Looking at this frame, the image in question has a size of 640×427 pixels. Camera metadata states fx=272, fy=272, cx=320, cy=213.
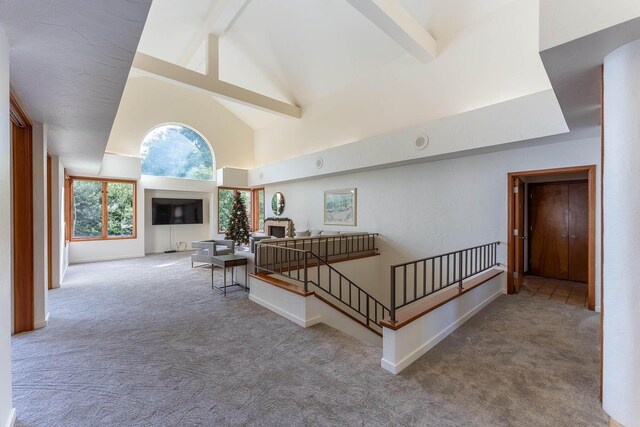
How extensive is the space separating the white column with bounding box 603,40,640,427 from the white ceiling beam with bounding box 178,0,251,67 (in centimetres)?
599

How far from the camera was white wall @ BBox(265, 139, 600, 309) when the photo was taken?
4141 millimetres

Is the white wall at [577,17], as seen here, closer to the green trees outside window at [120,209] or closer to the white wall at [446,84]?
the white wall at [446,84]

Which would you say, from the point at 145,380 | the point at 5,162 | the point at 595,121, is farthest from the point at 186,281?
the point at 595,121

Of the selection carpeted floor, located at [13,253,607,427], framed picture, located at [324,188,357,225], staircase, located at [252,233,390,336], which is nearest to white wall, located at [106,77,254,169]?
framed picture, located at [324,188,357,225]

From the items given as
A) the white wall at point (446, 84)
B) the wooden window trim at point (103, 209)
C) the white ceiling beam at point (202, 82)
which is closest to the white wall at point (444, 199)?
the white wall at point (446, 84)

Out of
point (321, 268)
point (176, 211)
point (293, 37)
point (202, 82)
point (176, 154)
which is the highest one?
point (293, 37)

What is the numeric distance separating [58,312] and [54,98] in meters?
2.88

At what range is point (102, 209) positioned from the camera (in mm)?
7715

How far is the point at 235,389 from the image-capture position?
209 cm

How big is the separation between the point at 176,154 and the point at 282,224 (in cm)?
423

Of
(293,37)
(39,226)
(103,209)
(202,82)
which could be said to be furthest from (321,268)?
(103,209)

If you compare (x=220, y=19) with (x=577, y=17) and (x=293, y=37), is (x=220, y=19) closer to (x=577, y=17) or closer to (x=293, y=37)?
(x=293, y=37)

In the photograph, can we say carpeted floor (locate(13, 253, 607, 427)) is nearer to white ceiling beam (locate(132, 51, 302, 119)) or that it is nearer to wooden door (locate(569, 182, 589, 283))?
wooden door (locate(569, 182, 589, 283))

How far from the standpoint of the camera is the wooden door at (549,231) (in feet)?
17.1
